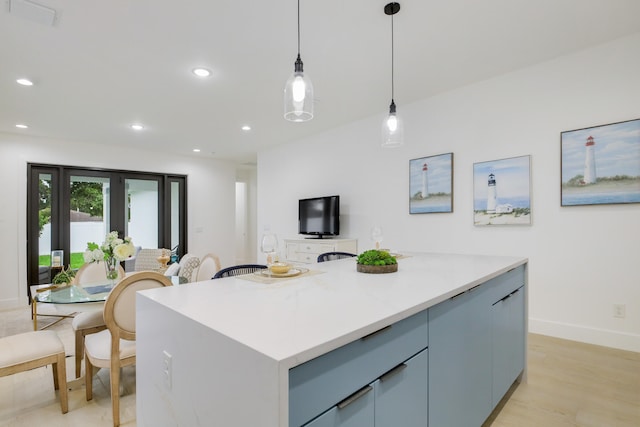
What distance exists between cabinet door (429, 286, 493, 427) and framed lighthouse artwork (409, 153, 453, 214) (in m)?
2.16

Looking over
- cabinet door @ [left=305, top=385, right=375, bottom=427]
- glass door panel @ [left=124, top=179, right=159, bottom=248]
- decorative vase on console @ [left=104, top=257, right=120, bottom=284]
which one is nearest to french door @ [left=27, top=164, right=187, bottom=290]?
glass door panel @ [left=124, top=179, right=159, bottom=248]

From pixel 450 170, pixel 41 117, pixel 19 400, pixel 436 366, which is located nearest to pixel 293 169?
pixel 450 170

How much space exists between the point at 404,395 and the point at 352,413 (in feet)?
0.94

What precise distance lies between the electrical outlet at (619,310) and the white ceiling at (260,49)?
7.34 ft

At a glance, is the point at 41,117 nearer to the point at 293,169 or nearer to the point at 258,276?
the point at 293,169

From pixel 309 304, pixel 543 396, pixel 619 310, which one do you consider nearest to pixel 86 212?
pixel 309 304

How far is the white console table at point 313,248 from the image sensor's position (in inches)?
179

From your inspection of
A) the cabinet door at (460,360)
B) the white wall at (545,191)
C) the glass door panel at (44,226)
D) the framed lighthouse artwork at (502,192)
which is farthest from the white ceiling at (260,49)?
the cabinet door at (460,360)

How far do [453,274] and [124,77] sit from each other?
344 centimetres

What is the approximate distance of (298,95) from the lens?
1.83m

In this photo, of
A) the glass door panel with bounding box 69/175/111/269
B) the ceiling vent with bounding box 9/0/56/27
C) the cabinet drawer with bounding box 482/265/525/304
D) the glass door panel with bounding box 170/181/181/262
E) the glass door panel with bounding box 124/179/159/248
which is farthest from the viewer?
the glass door panel with bounding box 170/181/181/262

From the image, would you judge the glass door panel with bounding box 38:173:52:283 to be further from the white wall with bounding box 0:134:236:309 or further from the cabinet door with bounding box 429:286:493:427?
the cabinet door with bounding box 429:286:493:427

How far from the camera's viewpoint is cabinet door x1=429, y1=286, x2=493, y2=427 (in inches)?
50.4

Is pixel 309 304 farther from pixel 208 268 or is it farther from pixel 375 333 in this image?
pixel 208 268
